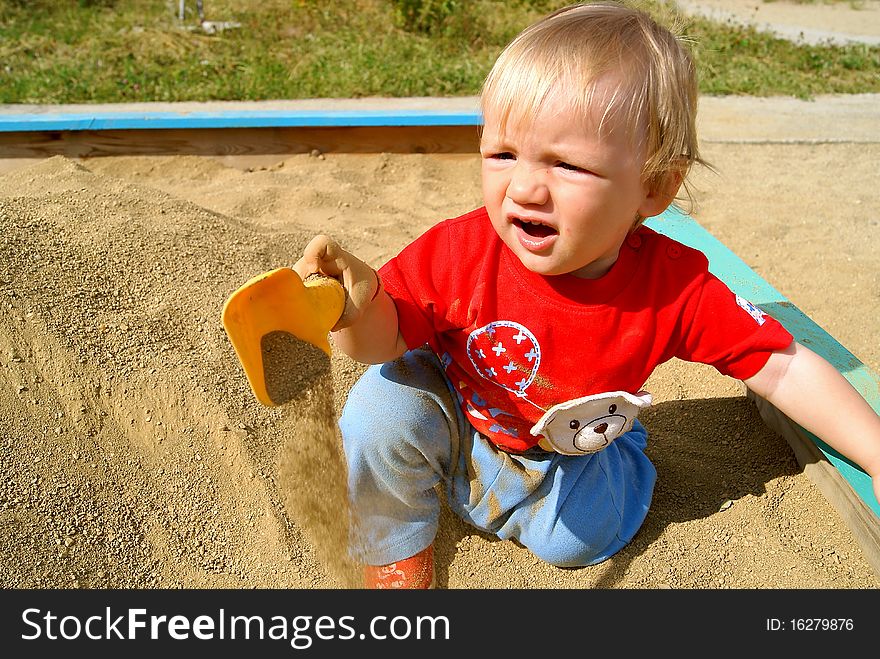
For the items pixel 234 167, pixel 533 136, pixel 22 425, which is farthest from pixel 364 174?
pixel 533 136

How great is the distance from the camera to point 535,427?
57.0 inches

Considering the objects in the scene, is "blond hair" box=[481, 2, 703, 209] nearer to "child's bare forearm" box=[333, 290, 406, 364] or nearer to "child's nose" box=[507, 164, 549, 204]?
"child's nose" box=[507, 164, 549, 204]

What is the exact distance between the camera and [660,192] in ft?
4.44

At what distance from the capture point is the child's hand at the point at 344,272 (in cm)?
130

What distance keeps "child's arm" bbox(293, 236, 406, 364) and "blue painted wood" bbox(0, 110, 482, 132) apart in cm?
196

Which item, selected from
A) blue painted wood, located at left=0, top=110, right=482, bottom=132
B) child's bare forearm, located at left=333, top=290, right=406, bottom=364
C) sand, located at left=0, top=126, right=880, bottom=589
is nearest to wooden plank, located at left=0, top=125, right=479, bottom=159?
blue painted wood, located at left=0, top=110, right=482, bottom=132

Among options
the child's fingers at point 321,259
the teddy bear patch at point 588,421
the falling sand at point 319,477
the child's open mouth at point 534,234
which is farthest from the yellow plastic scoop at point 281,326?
the teddy bear patch at point 588,421

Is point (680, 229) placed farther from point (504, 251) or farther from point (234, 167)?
point (234, 167)

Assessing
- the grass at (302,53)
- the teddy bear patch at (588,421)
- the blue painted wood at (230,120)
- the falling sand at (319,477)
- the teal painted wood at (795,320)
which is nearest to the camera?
the teddy bear patch at (588,421)

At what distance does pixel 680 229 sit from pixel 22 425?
1747 millimetres

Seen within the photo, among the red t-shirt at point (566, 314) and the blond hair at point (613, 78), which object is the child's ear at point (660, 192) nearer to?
the blond hair at point (613, 78)

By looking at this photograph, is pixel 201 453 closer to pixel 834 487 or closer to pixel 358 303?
pixel 358 303

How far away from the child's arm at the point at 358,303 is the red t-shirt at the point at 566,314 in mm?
47

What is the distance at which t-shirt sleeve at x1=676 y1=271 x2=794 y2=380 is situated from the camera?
1457 millimetres
